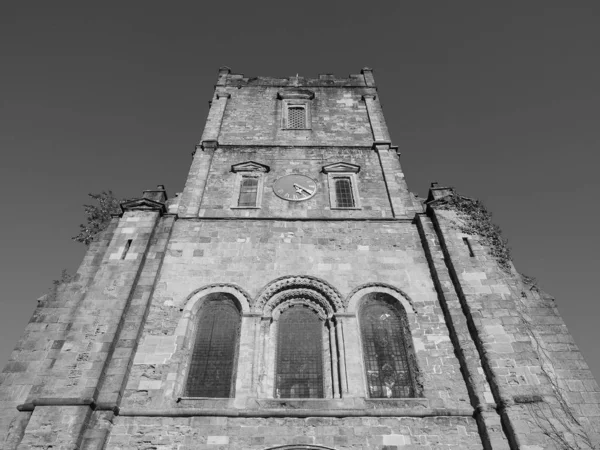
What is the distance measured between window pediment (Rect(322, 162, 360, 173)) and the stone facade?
0.58m

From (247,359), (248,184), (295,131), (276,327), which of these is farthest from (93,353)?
(295,131)

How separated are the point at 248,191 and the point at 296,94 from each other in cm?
751

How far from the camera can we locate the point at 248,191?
15367 millimetres

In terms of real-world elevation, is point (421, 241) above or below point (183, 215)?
below

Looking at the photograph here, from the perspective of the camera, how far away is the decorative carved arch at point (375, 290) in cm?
Answer: 1127

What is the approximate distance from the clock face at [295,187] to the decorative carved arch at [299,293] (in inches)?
150

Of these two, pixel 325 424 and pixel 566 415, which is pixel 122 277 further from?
pixel 566 415

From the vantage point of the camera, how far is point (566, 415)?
8.61m

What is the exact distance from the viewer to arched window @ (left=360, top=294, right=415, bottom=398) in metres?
10.1

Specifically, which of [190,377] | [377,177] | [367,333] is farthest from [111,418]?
Result: [377,177]

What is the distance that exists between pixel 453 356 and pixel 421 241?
151 inches

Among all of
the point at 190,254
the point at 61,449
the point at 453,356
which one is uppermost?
the point at 190,254

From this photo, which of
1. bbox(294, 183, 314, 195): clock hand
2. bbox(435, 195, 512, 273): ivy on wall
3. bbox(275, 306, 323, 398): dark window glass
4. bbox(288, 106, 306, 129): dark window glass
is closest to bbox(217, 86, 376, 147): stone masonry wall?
bbox(288, 106, 306, 129): dark window glass

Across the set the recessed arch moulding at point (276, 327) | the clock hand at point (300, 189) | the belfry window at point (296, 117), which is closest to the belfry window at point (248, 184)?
the clock hand at point (300, 189)
